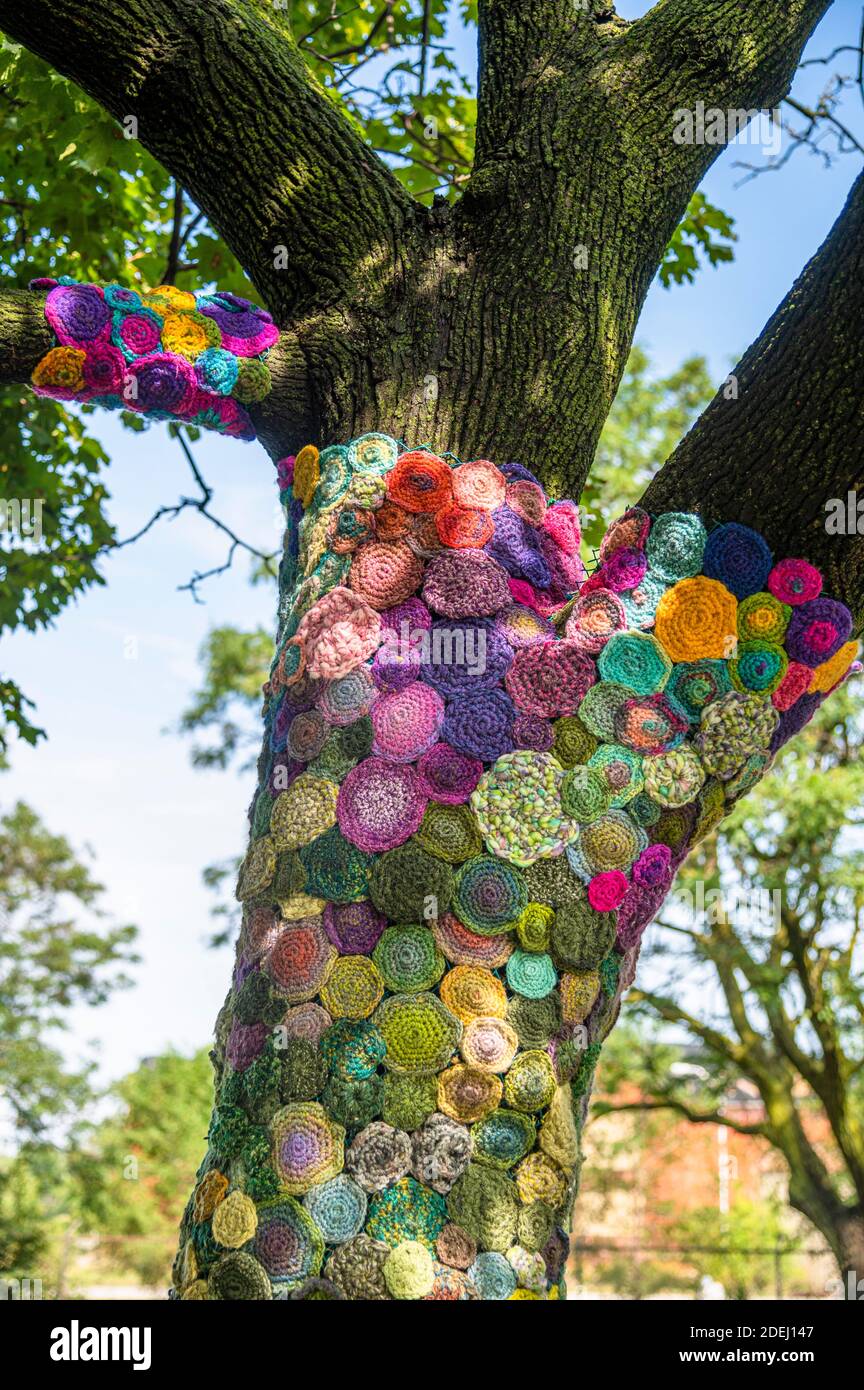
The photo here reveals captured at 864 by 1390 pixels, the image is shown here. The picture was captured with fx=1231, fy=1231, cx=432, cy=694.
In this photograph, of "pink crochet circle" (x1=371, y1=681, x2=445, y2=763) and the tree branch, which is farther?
the tree branch

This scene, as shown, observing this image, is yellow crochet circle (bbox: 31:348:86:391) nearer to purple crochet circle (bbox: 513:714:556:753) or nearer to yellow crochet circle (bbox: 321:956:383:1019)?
purple crochet circle (bbox: 513:714:556:753)

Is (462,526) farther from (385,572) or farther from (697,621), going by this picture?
(697,621)

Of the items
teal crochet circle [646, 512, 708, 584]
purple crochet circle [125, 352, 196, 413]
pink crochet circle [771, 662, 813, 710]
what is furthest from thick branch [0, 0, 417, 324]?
pink crochet circle [771, 662, 813, 710]

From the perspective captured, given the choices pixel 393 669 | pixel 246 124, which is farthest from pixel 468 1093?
pixel 246 124

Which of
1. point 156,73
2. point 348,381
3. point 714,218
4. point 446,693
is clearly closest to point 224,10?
point 156,73

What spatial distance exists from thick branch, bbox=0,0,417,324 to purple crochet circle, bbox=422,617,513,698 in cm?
90

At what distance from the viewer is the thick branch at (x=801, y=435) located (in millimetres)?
2408

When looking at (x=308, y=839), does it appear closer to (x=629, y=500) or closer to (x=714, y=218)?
(x=714, y=218)

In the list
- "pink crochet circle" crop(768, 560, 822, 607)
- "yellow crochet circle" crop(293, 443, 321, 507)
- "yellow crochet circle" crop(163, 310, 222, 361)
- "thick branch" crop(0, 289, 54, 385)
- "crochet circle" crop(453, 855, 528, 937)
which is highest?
"yellow crochet circle" crop(163, 310, 222, 361)

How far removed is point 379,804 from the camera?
2.31 metres

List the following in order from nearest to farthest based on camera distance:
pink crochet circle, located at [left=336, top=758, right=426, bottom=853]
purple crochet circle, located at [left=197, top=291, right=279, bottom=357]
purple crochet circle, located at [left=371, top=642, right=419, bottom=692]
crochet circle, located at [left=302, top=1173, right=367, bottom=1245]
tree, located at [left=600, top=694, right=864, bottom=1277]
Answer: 1. crochet circle, located at [left=302, top=1173, right=367, bottom=1245]
2. pink crochet circle, located at [left=336, top=758, right=426, bottom=853]
3. purple crochet circle, located at [left=371, top=642, right=419, bottom=692]
4. purple crochet circle, located at [left=197, top=291, right=279, bottom=357]
5. tree, located at [left=600, top=694, right=864, bottom=1277]

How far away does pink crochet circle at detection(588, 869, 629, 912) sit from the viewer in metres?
2.31

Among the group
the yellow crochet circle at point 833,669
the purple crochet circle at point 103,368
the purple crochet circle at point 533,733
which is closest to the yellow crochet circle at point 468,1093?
the purple crochet circle at point 533,733
